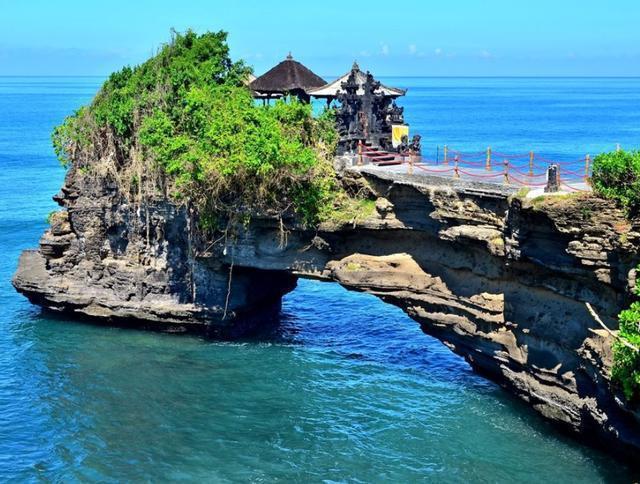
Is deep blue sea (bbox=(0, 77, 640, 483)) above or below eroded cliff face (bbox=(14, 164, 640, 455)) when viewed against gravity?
below

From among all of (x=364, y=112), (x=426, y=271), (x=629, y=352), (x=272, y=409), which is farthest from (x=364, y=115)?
(x=629, y=352)

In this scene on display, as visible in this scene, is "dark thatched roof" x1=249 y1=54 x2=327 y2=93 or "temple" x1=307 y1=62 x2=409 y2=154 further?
"dark thatched roof" x1=249 y1=54 x2=327 y2=93

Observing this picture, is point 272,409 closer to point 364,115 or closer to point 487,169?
point 487,169

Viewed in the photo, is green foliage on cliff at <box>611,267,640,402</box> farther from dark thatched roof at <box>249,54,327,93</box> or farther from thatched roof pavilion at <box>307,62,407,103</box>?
dark thatched roof at <box>249,54,327,93</box>

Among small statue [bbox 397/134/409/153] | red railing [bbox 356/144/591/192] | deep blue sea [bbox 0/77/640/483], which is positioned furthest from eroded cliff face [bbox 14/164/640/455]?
small statue [bbox 397/134/409/153]

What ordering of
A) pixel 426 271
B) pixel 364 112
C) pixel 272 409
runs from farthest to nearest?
pixel 364 112 → pixel 426 271 → pixel 272 409

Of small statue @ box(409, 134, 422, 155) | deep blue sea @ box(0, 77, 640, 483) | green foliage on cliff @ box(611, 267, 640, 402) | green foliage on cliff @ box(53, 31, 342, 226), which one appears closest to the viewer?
green foliage on cliff @ box(611, 267, 640, 402)
